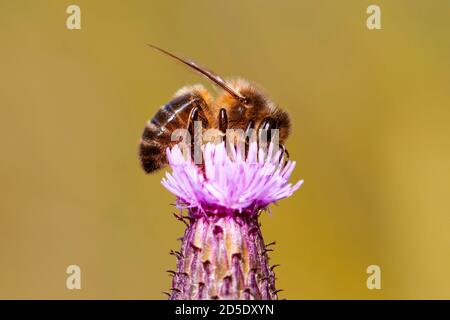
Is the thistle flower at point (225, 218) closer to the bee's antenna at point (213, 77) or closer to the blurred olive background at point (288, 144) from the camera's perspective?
the bee's antenna at point (213, 77)

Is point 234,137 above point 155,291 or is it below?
above

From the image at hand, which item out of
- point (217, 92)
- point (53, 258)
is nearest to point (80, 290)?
point (53, 258)

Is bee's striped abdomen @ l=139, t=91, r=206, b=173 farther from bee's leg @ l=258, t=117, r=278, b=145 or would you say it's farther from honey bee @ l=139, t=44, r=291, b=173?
bee's leg @ l=258, t=117, r=278, b=145

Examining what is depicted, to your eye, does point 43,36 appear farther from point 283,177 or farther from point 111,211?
point 283,177

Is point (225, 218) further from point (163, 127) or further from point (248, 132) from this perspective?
point (163, 127)

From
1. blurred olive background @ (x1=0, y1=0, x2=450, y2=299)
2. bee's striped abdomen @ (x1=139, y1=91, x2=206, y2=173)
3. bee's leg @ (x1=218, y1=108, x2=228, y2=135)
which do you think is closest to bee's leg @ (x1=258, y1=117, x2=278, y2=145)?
bee's leg @ (x1=218, y1=108, x2=228, y2=135)

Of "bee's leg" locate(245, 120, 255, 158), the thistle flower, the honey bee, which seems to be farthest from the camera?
the honey bee

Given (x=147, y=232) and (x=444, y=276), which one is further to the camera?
(x=147, y=232)
